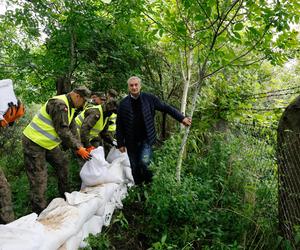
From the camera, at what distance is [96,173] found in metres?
3.50

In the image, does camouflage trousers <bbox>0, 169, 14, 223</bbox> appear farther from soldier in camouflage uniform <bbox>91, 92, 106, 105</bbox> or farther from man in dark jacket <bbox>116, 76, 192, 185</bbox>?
soldier in camouflage uniform <bbox>91, 92, 106, 105</bbox>

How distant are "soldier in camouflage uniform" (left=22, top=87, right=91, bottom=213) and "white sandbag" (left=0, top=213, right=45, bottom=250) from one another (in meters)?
1.68

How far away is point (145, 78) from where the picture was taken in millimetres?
6332

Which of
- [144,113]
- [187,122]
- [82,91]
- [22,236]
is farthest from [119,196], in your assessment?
[22,236]

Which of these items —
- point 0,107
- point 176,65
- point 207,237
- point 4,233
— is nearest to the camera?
point 4,233

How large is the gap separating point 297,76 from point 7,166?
9.21m

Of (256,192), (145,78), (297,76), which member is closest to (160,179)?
(256,192)

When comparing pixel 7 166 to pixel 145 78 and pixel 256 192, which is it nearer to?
pixel 145 78

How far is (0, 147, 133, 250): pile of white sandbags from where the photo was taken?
185cm

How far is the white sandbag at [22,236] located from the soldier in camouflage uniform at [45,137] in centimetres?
168

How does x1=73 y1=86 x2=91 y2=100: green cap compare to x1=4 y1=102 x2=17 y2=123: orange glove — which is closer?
x1=4 y1=102 x2=17 y2=123: orange glove

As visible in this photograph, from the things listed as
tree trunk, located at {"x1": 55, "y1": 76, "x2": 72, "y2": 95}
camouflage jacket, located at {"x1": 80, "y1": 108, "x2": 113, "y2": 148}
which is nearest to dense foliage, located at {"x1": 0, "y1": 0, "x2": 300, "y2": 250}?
tree trunk, located at {"x1": 55, "y1": 76, "x2": 72, "y2": 95}

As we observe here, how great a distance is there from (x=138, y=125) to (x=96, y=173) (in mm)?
1010

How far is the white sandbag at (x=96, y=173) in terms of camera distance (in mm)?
3496
